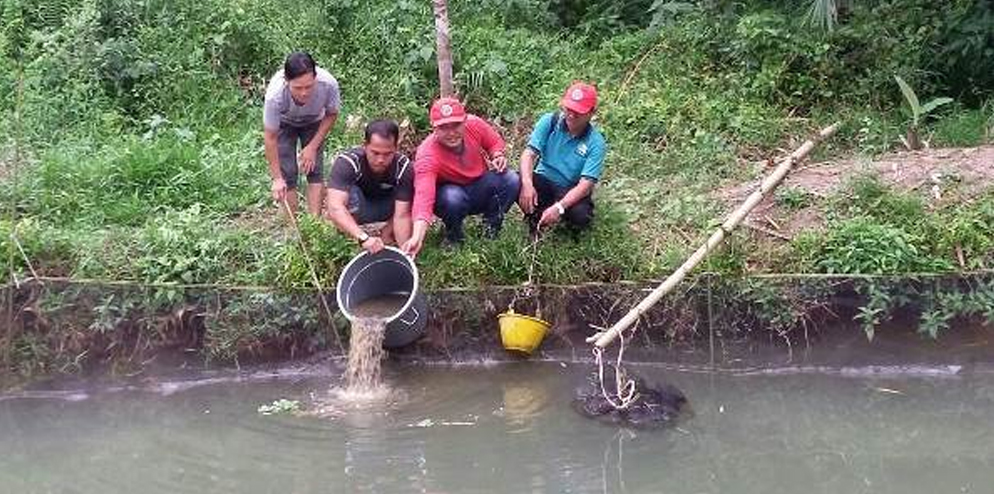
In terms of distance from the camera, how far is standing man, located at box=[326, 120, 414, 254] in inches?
238

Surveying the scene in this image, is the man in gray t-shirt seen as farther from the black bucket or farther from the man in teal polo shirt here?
the man in teal polo shirt

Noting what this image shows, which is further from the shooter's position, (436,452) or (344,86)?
(344,86)

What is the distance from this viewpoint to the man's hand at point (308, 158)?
21.7 ft

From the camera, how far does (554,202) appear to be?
6.55 metres

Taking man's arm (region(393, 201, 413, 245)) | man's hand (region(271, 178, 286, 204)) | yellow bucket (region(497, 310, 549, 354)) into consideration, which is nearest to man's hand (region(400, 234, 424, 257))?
man's arm (region(393, 201, 413, 245))

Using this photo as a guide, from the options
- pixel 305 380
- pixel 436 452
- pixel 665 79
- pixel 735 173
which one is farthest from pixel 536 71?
pixel 436 452

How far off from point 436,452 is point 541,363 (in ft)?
3.72

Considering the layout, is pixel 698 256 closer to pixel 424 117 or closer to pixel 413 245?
pixel 413 245

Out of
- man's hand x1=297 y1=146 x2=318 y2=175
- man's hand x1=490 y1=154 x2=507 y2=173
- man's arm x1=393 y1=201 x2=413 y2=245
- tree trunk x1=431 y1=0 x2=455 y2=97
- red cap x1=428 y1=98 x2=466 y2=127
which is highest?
tree trunk x1=431 y1=0 x2=455 y2=97

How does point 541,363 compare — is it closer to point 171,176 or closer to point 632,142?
point 632,142

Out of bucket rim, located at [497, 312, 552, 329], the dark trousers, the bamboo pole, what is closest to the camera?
the bamboo pole

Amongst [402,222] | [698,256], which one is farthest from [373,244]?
[698,256]

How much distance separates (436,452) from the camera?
5.55 m

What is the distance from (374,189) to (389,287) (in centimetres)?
54
